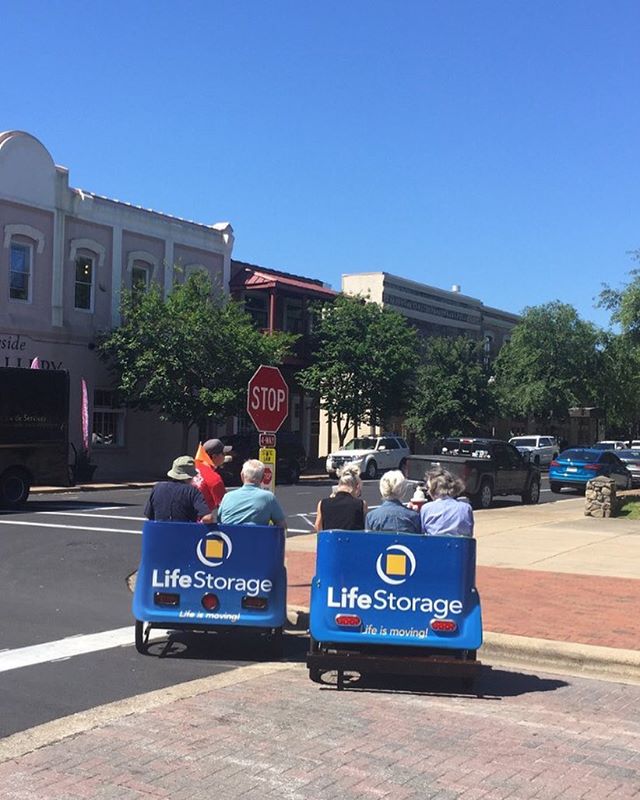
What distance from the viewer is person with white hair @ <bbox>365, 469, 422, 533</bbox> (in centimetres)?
738

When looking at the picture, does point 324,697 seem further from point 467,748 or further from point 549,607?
point 549,607

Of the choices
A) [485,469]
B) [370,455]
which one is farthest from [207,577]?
[370,455]

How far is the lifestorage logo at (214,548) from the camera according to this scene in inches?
301

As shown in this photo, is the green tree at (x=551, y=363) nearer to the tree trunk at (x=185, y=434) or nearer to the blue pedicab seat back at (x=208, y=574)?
the tree trunk at (x=185, y=434)

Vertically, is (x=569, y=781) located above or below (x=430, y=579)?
below

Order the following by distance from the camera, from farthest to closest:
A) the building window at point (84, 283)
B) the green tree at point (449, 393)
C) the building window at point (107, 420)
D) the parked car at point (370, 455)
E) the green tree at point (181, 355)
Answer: the green tree at point (449, 393) < the parked car at point (370, 455) < the building window at point (107, 420) < the building window at point (84, 283) < the green tree at point (181, 355)

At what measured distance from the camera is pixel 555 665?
25.6 ft

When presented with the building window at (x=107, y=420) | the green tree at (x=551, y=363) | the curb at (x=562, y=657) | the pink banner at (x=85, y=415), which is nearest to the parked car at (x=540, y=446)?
the green tree at (x=551, y=363)

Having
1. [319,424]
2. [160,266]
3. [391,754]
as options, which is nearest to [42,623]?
[391,754]

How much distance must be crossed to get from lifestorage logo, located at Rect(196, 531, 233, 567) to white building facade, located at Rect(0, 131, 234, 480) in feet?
72.1

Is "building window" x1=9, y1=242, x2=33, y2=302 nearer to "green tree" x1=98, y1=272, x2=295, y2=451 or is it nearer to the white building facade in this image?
the white building facade

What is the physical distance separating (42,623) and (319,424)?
35370 mm

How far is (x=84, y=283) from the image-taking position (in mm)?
30766

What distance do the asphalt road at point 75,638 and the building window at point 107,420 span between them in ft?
49.1
